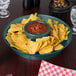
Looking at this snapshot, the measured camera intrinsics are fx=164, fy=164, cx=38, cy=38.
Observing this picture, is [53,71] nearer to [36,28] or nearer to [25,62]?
[25,62]

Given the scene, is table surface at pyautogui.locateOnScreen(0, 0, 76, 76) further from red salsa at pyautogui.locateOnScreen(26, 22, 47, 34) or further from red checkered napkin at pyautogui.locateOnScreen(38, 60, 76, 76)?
red salsa at pyautogui.locateOnScreen(26, 22, 47, 34)

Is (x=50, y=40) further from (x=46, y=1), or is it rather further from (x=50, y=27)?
(x=46, y=1)

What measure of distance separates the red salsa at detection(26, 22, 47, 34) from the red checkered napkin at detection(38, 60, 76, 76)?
0.20 m

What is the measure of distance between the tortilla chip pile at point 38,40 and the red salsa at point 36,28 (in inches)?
1.8

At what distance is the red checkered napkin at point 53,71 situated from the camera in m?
0.76

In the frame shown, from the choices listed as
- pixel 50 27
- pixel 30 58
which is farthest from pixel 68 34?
pixel 30 58

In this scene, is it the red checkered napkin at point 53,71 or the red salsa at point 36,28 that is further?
the red salsa at point 36,28

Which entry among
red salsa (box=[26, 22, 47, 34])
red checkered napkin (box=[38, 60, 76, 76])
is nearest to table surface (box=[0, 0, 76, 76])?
red checkered napkin (box=[38, 60, 76, 76])

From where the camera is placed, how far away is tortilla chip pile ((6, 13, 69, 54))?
0.83 metres

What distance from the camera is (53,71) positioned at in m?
0.77

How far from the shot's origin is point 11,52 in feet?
2.99

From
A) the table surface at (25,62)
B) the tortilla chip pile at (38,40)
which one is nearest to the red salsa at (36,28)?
the tortilla chip pile at (38,40)

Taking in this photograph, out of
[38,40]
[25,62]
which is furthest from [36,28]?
[25,62]

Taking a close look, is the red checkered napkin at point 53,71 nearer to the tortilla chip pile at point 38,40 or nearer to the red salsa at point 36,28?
the tortilla chip pile at point 38,40
